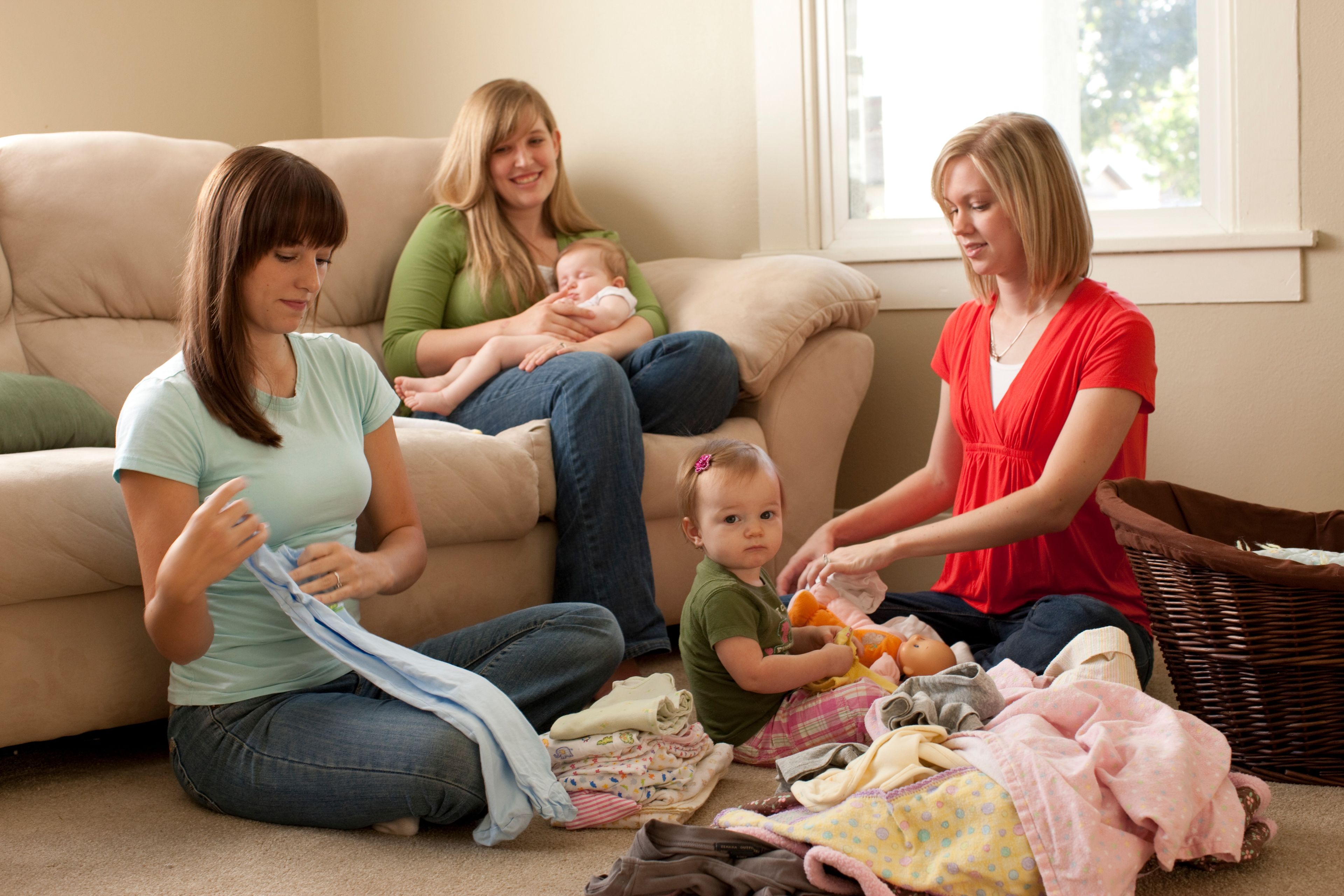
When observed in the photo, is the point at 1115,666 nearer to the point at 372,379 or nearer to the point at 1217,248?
the point at 372,379

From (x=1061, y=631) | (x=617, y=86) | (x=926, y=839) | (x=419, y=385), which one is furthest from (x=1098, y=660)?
(x=617, y=86)

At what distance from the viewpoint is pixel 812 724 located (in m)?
1.46

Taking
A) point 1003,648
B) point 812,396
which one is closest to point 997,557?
point 1003,648

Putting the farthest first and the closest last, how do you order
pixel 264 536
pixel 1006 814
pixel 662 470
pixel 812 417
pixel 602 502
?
1. pixel 812 417
2. pixel 662 470
3. pixel 602 502
4. pixel 264 536
5. pixel 1006 814

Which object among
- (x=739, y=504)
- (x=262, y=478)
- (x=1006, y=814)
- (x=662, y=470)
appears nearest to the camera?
(x=1006, y=814)

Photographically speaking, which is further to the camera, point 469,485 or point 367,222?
point 367,222

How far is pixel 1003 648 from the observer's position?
1.60m

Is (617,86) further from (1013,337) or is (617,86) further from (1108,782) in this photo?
→ (1108,782)

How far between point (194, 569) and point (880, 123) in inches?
81.4

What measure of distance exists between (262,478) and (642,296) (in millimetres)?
1221

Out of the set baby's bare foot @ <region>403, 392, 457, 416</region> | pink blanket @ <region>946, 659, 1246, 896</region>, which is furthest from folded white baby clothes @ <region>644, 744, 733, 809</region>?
baby's bare foot @ <region>403, 392, 457, 416</region>

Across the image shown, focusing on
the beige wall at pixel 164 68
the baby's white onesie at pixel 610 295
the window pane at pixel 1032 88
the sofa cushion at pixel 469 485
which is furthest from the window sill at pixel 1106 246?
Result: the beige wall at pixel 164 68

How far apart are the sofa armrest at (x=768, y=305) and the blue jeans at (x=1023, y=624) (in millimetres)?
622

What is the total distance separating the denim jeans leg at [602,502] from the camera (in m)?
1.83
